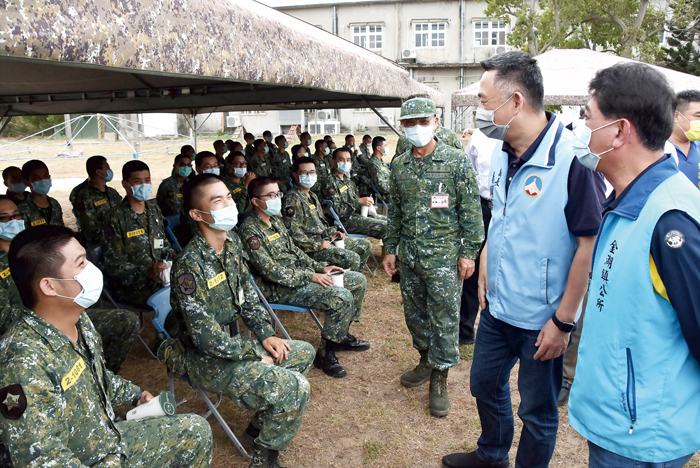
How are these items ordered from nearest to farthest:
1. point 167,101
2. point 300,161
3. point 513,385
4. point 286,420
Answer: point 286,420
point 513,385
point 300,161
point 167,101

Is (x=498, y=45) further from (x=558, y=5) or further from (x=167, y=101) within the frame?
(x=167, y=101)

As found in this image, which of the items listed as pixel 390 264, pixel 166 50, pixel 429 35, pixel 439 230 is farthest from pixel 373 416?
pixel 429 35

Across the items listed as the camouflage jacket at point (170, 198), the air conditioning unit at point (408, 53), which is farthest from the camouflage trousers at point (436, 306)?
the air conditioning unit at point (408, 53)

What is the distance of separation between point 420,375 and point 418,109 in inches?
81.2

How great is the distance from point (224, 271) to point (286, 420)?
97cm

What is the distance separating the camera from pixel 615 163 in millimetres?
1532

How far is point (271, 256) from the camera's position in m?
4.12

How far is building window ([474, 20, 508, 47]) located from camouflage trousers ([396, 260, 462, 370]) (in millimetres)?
27554

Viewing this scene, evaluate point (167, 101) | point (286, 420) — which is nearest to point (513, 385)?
point (286, 420)

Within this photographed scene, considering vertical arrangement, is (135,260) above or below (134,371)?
above

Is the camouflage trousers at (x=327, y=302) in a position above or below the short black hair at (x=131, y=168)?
below

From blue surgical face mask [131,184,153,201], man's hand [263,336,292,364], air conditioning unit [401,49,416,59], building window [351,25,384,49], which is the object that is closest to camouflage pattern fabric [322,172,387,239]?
blue surgical face mask [131,184,153,201]

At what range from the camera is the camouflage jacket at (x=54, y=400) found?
1715 mm

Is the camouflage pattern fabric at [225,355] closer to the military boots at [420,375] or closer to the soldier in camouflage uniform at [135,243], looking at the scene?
the military boots at [420,375]
